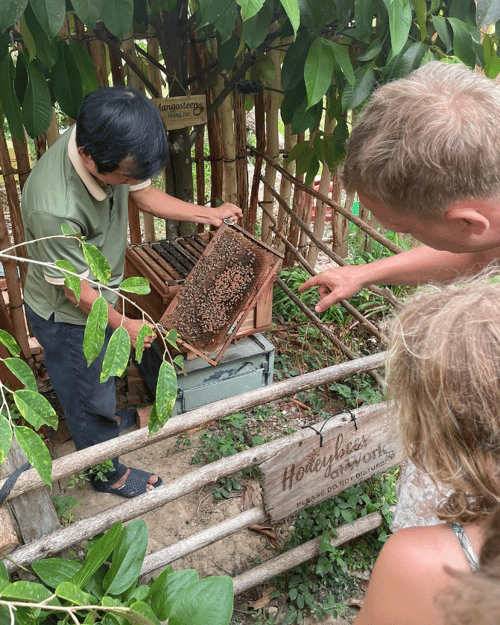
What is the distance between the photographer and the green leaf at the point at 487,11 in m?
1.86

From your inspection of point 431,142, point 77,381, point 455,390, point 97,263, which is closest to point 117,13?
point 97,263

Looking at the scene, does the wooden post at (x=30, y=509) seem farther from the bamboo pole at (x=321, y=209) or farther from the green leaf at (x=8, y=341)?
the bamboo pole at (x=321, y=209)

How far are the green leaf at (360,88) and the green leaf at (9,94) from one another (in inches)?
53.4

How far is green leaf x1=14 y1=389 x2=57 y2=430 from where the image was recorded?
104 cm

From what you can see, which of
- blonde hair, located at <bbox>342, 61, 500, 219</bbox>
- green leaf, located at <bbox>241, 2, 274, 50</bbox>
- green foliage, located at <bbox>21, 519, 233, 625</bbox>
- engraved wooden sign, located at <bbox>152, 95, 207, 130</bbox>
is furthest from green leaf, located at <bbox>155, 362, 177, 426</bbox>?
engraved wooden sign, located at <bbox>152, 95, 207, 130</bbox>

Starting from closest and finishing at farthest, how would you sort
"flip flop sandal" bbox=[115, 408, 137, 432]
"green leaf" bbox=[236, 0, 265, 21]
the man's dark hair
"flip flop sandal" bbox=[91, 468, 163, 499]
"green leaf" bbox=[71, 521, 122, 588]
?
"green leaf" bbox=[236, 0, 265, 21] → "green leaf" bbox=[71, 521, 122, 588] → the man's dark hair → "flip flop sandal" bbox=[91, 468, 163, 499] → "flip flop sandal" bbox=[115, 408, 137, 432]

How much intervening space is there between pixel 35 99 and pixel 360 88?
4.41 ft

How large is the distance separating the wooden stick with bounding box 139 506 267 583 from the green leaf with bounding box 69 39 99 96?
6.32 feet

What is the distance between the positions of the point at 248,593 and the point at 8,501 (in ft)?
4.10

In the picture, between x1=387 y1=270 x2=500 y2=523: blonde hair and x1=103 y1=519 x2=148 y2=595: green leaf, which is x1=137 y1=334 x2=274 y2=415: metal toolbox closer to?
x1=103 y1=519 x2=148 y2=595: green leaf

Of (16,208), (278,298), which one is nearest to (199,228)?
(278,298)

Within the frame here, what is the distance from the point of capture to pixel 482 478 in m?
0.90

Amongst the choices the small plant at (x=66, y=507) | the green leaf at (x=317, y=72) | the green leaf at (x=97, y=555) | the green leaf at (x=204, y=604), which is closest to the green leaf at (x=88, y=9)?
the green leaf at (x=317, y=72)

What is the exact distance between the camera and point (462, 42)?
6.84 feet
